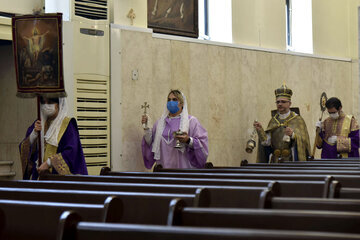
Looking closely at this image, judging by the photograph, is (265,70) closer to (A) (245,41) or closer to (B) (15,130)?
(A) (245,41)

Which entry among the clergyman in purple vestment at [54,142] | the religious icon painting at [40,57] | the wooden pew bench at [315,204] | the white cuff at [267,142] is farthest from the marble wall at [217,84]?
the wooden pew bench at [315,204]

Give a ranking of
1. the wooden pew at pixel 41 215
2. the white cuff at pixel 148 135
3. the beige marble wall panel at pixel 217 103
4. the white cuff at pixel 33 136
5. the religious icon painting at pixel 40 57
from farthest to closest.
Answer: the beige marble wall panel at pixel 217 103, the white cuff at pixel 148 135, the white cuff at pixel 33 136, the religious icon painting at pixel 40 57, the wooden pew at pixel 41 215

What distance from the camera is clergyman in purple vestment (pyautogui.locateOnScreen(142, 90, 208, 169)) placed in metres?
8.72

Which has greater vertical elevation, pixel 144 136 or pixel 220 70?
pixel 220 70

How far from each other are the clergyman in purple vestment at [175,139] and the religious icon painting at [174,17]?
147 centimetres

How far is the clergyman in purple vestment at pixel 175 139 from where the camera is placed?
343 inches

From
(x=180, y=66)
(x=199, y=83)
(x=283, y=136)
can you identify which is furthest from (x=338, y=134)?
(x=180, y=66)

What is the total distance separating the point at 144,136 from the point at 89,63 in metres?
1.15

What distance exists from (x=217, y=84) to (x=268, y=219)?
314 inches

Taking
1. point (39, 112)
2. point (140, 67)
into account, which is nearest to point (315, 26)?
point (140, 67)

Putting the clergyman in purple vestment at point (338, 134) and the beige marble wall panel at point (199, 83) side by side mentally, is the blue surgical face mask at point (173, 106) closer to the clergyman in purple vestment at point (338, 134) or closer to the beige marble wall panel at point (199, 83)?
the beige marble wall panel at point (199, 83)

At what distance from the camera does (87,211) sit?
297 centimetres

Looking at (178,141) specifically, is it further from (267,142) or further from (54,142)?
(267,142)

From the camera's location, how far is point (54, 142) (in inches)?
279
